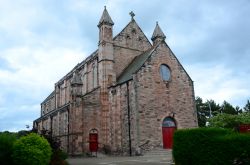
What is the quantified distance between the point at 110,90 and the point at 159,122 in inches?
259

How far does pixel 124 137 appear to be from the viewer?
1207 inches

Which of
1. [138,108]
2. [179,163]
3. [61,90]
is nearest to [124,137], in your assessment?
[138,108]

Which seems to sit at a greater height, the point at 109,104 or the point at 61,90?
the point at 61,90

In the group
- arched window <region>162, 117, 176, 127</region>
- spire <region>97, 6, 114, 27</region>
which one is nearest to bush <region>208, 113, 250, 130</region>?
arched window <region>162, 117, 176, 127</region>

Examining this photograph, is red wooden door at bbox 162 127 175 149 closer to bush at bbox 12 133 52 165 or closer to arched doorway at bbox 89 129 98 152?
arched doorway at bbox 89 129 98 152

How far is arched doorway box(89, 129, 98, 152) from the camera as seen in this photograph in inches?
1277

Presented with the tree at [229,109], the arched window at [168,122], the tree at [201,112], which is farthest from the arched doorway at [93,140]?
the tree at [229,109]

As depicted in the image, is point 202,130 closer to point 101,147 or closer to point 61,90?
point 101,147

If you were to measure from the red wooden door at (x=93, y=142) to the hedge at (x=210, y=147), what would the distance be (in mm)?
18636

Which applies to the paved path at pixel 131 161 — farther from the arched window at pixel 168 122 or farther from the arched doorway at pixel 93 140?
the arched doorway at pixel 93 140

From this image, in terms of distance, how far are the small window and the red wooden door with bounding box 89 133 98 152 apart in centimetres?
947

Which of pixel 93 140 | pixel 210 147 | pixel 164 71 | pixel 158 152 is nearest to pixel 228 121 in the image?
pixel 158 152

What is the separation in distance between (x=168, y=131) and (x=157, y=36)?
1306 centimetres

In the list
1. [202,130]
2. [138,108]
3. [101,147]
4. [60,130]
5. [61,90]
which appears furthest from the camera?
[61,90]
